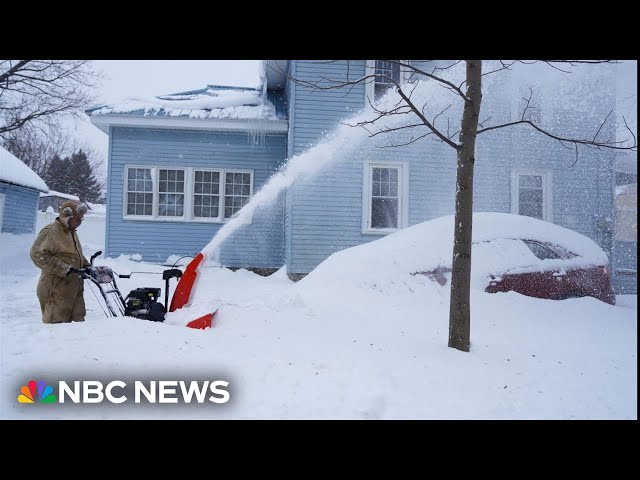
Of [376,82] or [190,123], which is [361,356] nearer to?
[376,82]

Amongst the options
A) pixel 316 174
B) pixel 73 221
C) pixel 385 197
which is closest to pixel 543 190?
pixel 385 197

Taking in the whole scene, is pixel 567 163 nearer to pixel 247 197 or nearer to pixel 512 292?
pixel 512 292

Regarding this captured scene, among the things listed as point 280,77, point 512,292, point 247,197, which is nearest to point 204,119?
point 247,197

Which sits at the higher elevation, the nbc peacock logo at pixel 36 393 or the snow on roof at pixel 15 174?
the snow on roof at pixel 15 174

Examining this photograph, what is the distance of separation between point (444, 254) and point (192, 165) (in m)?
8.19

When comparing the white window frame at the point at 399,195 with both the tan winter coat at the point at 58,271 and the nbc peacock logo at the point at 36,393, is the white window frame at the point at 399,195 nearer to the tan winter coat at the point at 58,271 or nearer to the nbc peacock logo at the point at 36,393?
the tan winter coat at the point at 58,271

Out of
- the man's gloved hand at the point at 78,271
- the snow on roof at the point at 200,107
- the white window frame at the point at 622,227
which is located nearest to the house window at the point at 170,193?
the snow on roof at the point at 200,107

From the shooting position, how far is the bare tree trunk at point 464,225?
4375 millimetres

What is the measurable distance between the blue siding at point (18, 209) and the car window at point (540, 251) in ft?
51.9

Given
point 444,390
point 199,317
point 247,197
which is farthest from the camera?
point 247,197

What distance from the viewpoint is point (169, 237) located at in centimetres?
1184

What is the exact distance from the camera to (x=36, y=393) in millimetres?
2773

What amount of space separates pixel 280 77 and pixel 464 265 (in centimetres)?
1096

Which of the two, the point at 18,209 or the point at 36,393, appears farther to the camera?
the point at 18,209
